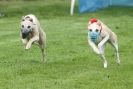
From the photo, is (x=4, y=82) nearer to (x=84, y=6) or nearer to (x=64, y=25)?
(x=64, y=25)

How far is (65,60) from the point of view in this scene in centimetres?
1410

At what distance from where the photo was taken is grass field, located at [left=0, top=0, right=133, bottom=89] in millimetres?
10609

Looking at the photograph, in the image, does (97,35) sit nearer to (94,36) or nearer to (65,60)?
(94,36)

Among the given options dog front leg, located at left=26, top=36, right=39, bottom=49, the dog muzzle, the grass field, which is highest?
the dog muzzle

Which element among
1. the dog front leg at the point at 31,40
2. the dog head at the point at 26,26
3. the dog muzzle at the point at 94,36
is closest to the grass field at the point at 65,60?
the dog front leg at the point at 31,40

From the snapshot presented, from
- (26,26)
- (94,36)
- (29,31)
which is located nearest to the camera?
(94,36)

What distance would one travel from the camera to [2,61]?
13812mm

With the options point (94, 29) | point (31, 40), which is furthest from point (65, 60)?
point (94, 29)

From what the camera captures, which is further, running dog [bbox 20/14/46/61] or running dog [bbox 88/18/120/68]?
running dog [bbox 20/14/46/61]

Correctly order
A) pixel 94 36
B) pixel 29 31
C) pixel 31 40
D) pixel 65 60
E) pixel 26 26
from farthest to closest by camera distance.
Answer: pixel 65 60 → pixel 31 40 → pixel 29 31 → pixel 26 26 → pixel 94 36

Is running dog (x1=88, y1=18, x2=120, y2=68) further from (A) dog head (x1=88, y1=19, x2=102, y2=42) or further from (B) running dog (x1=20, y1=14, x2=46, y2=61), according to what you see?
(B) running dog (x1=20, y1=14, x2=46, y2=61)

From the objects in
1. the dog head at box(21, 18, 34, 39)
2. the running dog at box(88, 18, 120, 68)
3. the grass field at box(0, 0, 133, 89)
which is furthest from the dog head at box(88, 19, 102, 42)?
the dog head at box(21, 18, 34, 39)

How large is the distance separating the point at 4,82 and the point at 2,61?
3.21m

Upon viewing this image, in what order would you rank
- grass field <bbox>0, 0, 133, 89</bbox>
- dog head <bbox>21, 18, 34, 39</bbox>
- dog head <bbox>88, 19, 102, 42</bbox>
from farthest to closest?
1. dog head <bbox>21, 18, 34, 39</bbox>
2. dog head <bbox>88, 19, 102, 42</bbox>
3. grass field <bbox>0, 0, 133, 89</bbox>
